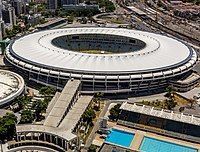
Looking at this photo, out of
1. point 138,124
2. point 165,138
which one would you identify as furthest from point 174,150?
point 138,124

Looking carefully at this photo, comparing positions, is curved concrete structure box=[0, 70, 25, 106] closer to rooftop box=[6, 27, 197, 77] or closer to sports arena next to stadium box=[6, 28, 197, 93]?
sports arena next to stadium box=[6, 28, 197, 93]

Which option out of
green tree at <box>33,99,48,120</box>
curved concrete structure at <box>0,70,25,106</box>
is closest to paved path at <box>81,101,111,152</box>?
green tree at <box>33,99,48,120</box>

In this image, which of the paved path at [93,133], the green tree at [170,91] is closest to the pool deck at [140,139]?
the paved path at [93,133]

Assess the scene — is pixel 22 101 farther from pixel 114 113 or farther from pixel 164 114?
pixel 164 114

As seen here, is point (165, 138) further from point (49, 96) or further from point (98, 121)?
point (49, 96)

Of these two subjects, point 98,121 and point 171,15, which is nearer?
point 98,121

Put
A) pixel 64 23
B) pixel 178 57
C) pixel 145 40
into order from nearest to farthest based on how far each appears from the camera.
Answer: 1. pixel 178 57
2. pixel 145 40
3. pixel 64 23
